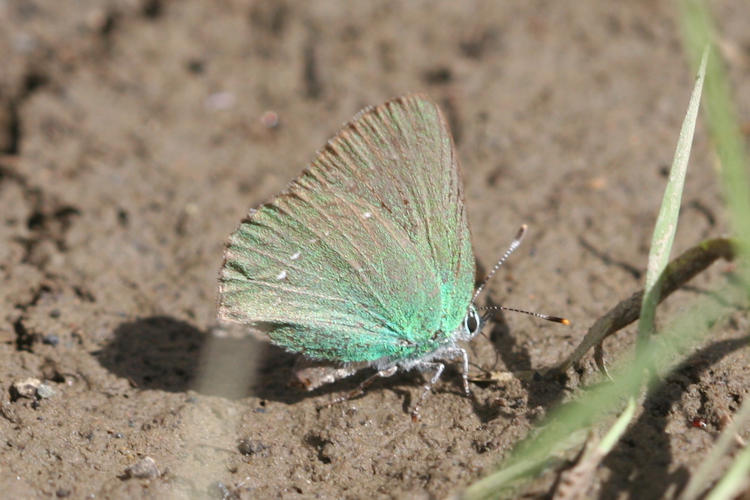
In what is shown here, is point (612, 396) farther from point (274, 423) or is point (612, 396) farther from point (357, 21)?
point (357, 21)

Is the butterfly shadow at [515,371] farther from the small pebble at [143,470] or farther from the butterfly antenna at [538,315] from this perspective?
the small pebble at [143,470]

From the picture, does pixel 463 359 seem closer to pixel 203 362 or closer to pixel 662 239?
pixel 662 239

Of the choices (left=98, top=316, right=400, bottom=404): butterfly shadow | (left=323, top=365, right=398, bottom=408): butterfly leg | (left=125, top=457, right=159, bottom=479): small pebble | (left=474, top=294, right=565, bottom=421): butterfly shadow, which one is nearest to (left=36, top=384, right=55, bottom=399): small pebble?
(left=98, top=316, right=400, bottom=404): butterfly shadow

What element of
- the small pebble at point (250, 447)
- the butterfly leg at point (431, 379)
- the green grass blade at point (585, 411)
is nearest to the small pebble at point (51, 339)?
the small pebble at point (250, 447)

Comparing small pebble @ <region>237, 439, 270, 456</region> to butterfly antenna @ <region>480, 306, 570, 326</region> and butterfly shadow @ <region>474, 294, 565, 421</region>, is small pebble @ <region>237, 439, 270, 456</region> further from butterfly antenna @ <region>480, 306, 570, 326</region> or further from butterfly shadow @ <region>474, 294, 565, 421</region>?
butterfly antenna @ <region>480, 306, 570, 326</region>

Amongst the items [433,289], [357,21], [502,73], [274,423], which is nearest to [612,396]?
[433,289]

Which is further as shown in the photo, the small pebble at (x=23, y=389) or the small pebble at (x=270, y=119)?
the small pebble at (x=270, y=119)
